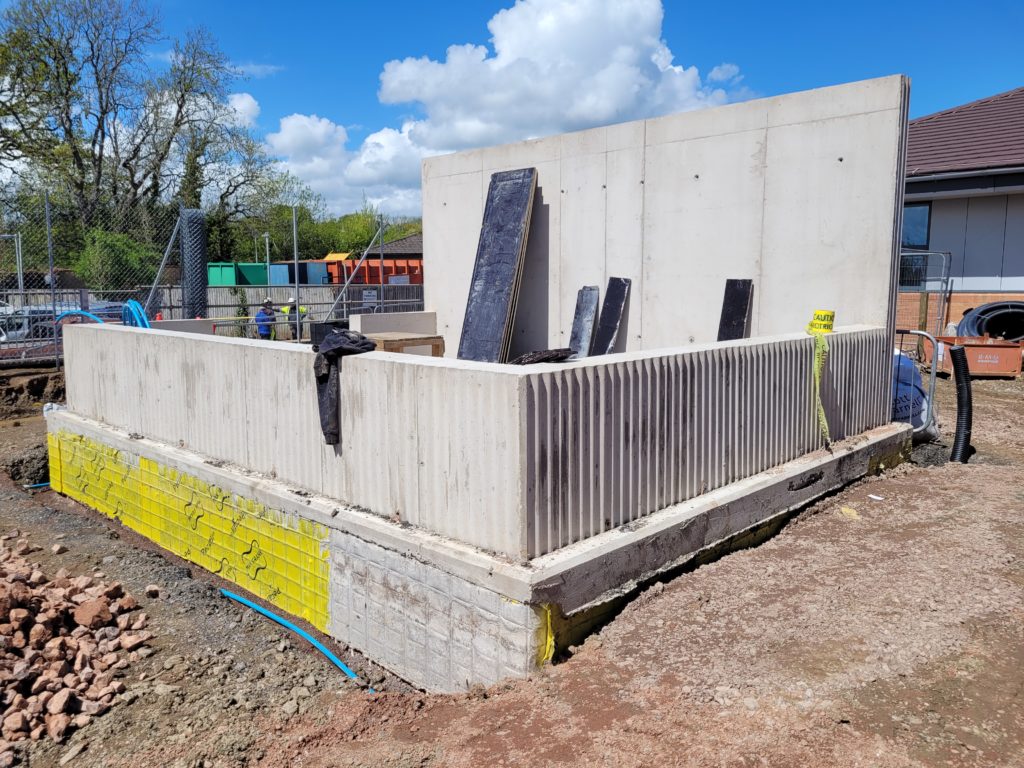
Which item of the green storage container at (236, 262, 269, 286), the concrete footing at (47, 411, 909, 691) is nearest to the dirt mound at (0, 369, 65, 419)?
the concrete footing at (47, 411, 909, 691)

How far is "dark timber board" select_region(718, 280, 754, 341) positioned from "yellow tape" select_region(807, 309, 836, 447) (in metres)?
1.37

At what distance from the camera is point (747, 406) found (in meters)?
5.70

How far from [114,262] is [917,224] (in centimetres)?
2016

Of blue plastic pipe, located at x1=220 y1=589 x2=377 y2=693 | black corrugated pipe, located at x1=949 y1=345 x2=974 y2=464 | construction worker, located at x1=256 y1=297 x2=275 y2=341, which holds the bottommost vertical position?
blue plastic pipe, located at x1=220 y1=589 x2=377 y2=693

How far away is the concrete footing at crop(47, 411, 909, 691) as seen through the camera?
13.6ft

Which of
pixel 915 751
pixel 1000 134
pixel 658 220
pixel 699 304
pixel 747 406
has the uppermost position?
pixel 1000 134

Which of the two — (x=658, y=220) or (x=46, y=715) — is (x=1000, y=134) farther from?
(x=46, y=715)

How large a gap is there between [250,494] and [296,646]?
1240mm

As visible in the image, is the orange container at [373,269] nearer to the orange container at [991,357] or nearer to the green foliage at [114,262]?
the green foliage at [114,262]

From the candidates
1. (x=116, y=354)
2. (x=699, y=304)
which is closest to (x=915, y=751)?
(x=699, y=304)

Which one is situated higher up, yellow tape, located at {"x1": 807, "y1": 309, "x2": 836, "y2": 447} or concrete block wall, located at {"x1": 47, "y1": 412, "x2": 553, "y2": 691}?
yellow tape, located at {"x1": 807, "y1": 309, "x2": 836, "y2": 447}

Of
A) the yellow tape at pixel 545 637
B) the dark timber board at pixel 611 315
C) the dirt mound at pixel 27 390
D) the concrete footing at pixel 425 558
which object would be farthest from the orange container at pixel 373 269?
the yellow tape at pixel 545 637

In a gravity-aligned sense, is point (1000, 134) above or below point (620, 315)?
above

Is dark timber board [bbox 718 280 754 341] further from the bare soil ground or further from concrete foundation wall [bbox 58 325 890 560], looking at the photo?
the bare soil ground
